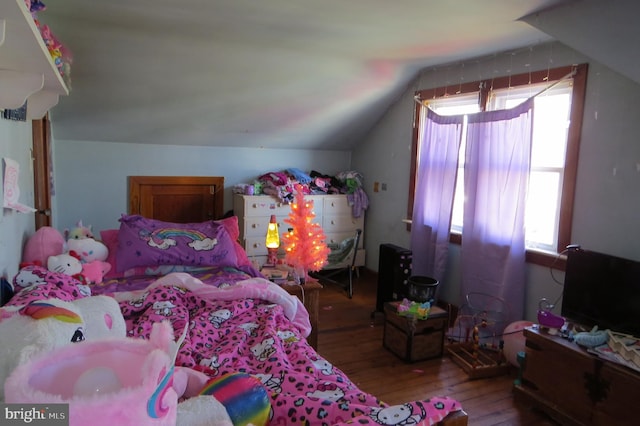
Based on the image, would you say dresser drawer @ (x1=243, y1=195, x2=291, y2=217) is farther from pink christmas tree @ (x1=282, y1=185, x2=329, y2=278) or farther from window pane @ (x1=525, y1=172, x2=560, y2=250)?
window pane @ (x1=525, y1=172, x2=560, y2=250)

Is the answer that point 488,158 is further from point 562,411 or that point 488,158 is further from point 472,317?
point 562,411

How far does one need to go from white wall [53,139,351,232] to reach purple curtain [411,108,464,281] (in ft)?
6.31

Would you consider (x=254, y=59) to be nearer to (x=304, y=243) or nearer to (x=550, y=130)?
(x=304, y=243)

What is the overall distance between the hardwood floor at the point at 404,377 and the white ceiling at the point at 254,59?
2067 mm

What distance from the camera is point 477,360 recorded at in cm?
286

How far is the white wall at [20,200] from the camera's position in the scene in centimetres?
172

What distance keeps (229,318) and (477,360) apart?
1.82 meters

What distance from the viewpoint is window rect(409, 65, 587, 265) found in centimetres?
279

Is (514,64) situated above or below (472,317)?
above

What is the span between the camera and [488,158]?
3.25 m

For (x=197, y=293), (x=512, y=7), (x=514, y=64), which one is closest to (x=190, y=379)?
(x=197, y=293)

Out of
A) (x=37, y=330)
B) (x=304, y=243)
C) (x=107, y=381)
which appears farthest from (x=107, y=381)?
(x=304, y=243)

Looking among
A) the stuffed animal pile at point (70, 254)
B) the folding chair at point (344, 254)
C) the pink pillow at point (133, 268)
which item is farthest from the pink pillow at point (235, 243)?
the folding chair at point (344, 254)

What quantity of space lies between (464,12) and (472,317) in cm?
216
